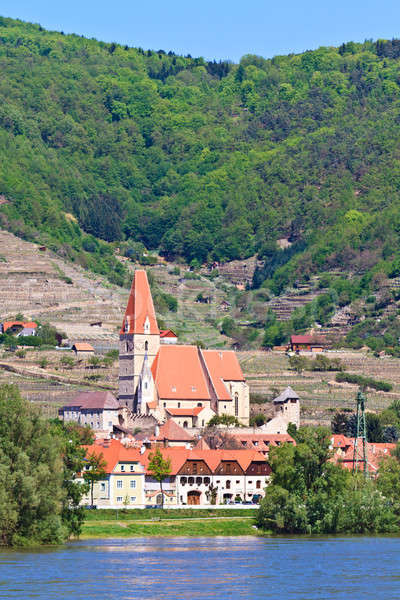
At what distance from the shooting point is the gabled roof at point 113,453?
9406cm

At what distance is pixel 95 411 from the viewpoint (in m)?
117

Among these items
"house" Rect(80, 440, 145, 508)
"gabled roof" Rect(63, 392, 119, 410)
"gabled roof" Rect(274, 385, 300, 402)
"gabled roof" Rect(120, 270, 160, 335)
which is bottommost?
"house" Rect(80, 440, 145, 508)

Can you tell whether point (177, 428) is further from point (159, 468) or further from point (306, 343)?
point (306, 343)

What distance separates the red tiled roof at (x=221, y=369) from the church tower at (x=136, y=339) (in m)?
4.09

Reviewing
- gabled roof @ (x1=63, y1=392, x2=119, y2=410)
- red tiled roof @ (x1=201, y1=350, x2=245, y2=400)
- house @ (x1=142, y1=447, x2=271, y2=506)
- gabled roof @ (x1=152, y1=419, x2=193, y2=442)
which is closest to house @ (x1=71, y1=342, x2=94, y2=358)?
red tiled roof @ (x1=201, y1=350, x2=245, y2=400)

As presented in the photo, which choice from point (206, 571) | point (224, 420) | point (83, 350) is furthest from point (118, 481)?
point (83, 350)

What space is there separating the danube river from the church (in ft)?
129

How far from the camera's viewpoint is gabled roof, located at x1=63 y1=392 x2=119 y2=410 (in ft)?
383

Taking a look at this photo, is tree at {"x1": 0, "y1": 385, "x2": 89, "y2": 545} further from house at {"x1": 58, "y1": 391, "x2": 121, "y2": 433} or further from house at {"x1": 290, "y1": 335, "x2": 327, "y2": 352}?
house at {"x1": 290, "y1": 335, "x2": 327, "y2": 352}

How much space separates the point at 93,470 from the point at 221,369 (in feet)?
108

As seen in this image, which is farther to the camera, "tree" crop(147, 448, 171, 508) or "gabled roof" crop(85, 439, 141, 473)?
"tree" crop(147, 448, 171, 508)

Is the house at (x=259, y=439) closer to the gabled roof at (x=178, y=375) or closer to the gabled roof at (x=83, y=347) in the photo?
the gabled roof at (x=178, y=375)

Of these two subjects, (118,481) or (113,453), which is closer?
(118,481)

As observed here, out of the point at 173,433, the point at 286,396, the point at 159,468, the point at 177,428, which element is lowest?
the point at 159,468
